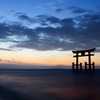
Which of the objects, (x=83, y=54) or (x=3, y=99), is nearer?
(x=3, y=99)

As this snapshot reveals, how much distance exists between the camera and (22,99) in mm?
12656

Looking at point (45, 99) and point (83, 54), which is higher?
point (83, 54)

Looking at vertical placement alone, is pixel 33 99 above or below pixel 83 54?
below

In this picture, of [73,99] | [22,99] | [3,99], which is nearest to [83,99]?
[73,99]

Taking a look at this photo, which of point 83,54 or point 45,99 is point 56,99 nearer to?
point 45,99

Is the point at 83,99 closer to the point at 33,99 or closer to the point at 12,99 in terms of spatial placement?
the point at 33,99

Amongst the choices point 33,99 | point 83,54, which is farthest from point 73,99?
point 83,54

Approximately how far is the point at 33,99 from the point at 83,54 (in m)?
31.1

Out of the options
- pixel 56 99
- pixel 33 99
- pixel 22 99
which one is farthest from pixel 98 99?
pixel 22 99

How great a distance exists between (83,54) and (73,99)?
30184 millimetres

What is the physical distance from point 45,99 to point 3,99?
3027 millimetres

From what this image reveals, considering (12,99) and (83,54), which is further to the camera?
(83,54)

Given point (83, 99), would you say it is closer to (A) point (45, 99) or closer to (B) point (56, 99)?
(B) point (56, 99)

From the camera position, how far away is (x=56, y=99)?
12914 millimetres
